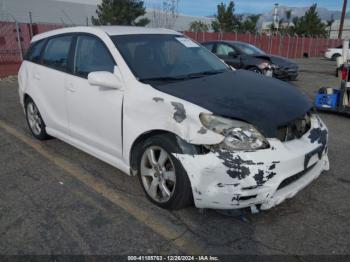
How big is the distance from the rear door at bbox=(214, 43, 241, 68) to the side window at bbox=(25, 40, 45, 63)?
291 inches

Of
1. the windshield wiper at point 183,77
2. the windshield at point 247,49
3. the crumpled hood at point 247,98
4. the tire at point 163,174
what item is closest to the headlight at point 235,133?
the crumpled hood at point 247,98

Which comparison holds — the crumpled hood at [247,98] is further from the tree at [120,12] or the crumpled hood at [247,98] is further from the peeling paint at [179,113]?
the tree at [120,12]

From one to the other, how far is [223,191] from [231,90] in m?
1.04

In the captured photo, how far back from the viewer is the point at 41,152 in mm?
4816

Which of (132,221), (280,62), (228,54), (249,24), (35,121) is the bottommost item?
(132,221)

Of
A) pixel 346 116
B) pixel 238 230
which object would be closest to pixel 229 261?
pixel 238 230

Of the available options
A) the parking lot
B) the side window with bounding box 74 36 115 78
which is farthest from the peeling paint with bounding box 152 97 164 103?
the parking lot

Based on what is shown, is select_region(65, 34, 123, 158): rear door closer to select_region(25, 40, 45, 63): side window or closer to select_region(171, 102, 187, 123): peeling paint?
select_region(171, 102, 187, 123): peeling paint

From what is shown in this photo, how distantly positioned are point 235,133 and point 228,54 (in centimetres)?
940

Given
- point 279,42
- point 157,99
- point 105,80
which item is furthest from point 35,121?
point 279,42

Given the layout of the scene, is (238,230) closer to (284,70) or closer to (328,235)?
(328,235)

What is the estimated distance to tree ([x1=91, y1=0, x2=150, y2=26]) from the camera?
2955 cm

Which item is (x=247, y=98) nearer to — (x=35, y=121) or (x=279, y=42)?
(x=35, y=121)

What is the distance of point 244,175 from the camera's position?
106 inches
